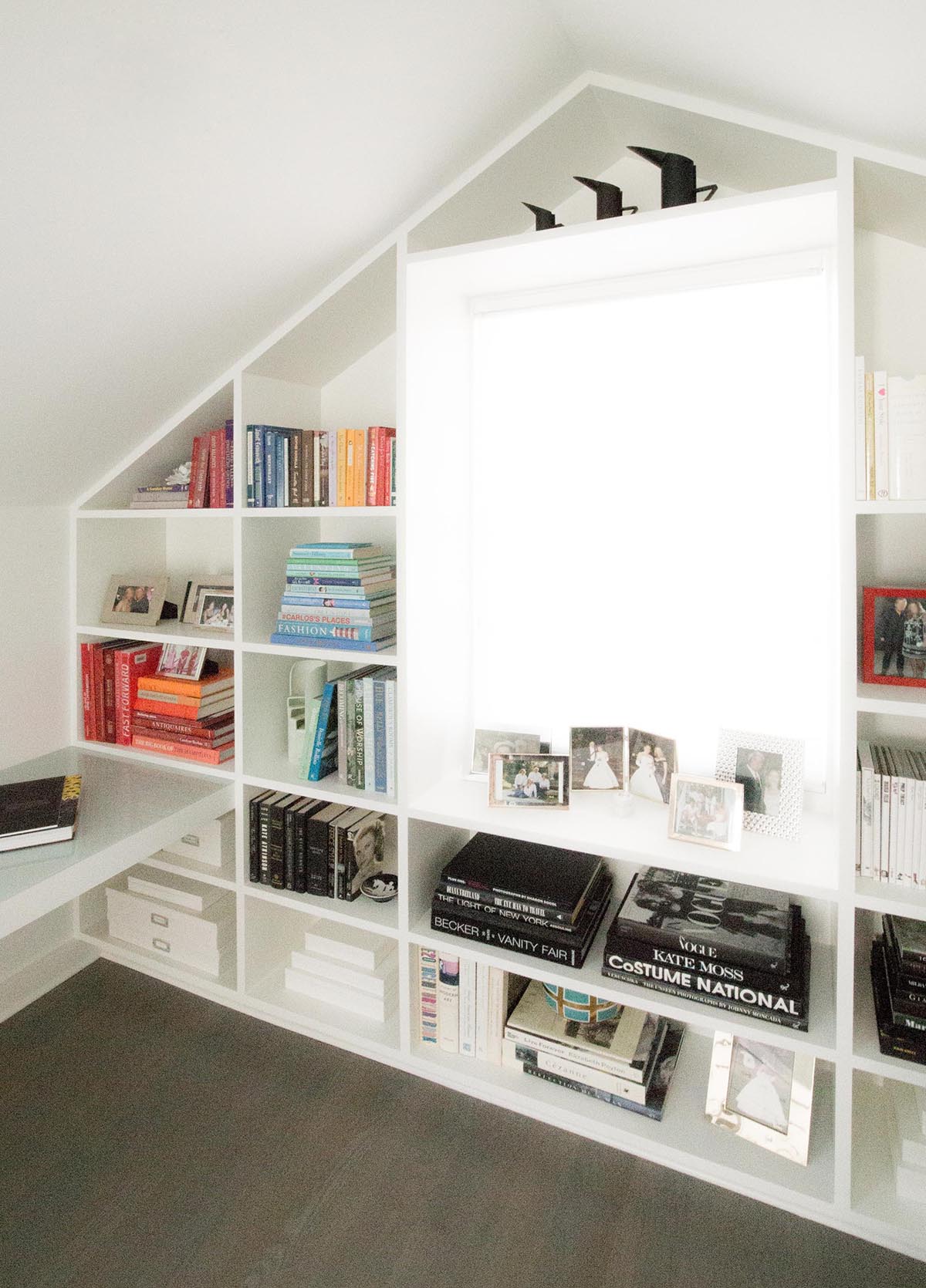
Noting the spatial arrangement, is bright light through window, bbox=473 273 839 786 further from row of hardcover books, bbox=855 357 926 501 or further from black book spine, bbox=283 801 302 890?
black book spine, bbox=283 801 302 890

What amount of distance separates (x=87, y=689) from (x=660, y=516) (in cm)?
172

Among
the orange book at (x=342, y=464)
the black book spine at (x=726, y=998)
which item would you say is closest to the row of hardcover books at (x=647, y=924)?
the black book spine at (x=726, y=998)

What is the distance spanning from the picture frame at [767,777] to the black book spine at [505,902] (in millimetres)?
461

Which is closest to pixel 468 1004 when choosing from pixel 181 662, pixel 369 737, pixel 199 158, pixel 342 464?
pixel 369 737

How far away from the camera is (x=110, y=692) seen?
7.55 ft

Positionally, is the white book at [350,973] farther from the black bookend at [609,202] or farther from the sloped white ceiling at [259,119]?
the black bookend at [609,202]

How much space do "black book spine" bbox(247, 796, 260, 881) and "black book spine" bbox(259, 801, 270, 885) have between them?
0.01 m

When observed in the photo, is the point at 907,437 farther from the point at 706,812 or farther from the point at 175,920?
the point at 175,920

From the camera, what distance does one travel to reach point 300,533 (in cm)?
218

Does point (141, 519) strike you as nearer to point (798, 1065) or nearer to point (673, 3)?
point (673, 3)

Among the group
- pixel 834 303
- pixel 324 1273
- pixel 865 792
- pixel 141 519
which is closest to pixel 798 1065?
pixel 865 792

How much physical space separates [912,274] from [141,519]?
217 centimetres

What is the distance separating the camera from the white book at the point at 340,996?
198 centimetres

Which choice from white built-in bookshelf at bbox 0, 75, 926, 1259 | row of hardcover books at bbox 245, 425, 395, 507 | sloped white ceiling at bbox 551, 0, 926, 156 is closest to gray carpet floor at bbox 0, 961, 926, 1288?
white built-in bookshelf at bbox 0, 75, 926, 1259
